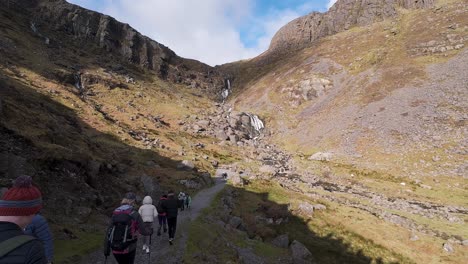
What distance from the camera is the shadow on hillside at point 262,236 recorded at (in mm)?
24453

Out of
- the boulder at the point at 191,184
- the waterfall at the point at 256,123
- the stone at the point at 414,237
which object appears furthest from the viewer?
the waterfall at the point at 256,123

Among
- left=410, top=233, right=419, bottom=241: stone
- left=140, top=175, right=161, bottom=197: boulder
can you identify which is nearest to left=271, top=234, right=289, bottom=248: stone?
left=140, top=175, right=161, bottom=197: boulder

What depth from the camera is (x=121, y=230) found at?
11.1 m

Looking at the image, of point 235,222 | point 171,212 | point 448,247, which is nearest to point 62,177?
point 171,212

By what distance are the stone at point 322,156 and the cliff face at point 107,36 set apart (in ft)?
331

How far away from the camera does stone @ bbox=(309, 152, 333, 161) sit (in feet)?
290

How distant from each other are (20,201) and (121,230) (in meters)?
6.40

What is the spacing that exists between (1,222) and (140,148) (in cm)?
6295

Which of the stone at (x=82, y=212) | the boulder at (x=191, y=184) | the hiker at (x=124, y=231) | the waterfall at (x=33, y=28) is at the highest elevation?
the waterfall at (x=33, y=28)

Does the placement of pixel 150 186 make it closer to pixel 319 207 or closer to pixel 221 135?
pixel 319 207

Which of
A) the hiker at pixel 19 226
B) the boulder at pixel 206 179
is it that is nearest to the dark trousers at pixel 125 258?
the hiker at pixel 19 226

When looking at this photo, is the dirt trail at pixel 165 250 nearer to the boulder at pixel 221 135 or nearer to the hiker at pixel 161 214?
the hiker at pixel 161 214

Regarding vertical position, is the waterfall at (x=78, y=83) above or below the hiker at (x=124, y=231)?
above

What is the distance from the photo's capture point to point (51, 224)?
20016mm
